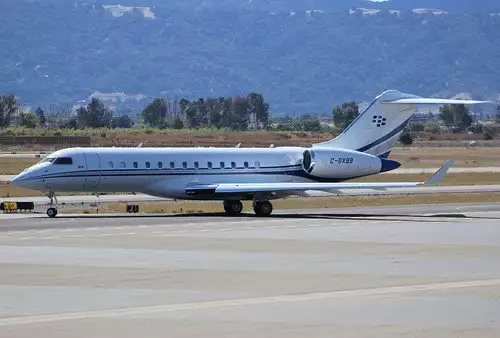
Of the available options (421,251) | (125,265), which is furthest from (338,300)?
(421,251)

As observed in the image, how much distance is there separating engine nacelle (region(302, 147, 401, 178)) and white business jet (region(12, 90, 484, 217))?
38 millimetres

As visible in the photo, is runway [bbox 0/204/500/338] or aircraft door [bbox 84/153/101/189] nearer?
runway [bbox 0/204/500/338]

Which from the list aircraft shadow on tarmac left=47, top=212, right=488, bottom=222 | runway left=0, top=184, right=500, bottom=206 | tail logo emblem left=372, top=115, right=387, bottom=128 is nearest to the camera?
aircraft shadow on tarmac left=47, top=212, right=488, bottom=222

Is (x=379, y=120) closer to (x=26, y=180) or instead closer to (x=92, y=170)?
(x=92, y=170)

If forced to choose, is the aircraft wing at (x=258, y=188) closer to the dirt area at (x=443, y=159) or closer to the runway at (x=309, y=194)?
the runway at (x=309, y=194)

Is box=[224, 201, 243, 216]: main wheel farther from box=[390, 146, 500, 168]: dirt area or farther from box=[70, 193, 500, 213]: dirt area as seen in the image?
box=[390, 146, 500, 168]: dirt area

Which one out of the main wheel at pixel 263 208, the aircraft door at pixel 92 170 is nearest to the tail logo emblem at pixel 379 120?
the main wheel at pixel 263 208

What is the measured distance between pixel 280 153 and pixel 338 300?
87.7 ft

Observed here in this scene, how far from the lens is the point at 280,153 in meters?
48.4

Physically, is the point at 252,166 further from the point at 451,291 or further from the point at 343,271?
the point at 451,291

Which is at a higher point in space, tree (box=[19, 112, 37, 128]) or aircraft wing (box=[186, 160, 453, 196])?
aircraft wing (box=[186, 160, 453, 196])

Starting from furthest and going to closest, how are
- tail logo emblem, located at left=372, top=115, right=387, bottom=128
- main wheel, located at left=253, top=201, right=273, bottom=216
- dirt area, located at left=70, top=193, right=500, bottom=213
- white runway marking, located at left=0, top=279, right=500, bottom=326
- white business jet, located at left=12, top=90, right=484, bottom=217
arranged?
1. dirt area, located at left=70, top=193, right=500, bottom=213
2. tail logo emblem, located at left=372, top=115, right=387, bottom=128
3. main wheel, located at left=253, top=201, right=273, bottom=216
4. white business jet, located at left=12, top=90, right=484, bottom=217
5. white runway marking, located at left=0, top=279, right=500, bottom=326

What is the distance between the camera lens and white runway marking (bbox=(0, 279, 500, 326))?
19766mm

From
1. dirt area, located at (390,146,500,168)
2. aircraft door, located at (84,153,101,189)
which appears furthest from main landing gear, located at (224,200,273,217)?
dirt area, located at (390,146,500,168)
